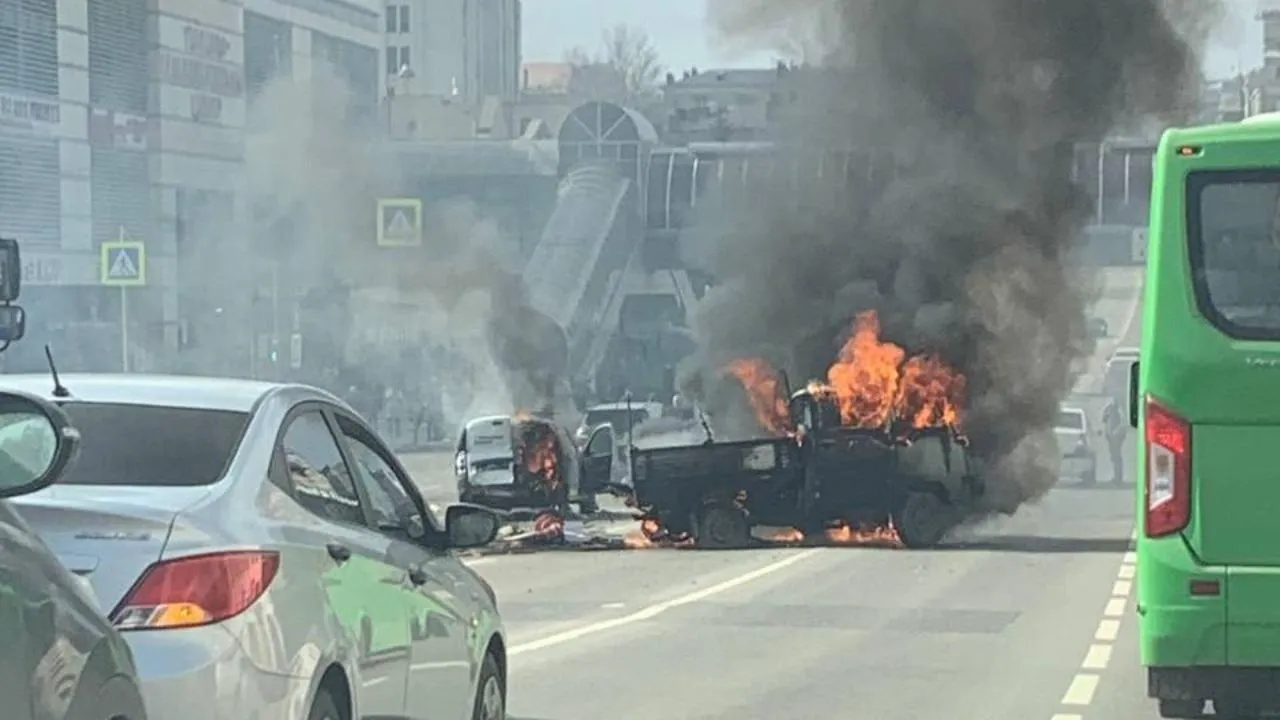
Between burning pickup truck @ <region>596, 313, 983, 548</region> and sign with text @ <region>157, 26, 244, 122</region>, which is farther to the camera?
sign with text @ <region>157, 26, 244, 122</region>

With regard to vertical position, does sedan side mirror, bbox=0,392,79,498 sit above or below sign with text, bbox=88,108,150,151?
below

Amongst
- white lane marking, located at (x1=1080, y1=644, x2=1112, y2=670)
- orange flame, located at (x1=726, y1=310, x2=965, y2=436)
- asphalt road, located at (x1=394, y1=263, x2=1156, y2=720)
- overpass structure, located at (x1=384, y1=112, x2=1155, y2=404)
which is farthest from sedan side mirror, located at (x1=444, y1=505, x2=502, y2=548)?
overpass structure, located at (x1=384, y1=112, x2=1155, y2=404)

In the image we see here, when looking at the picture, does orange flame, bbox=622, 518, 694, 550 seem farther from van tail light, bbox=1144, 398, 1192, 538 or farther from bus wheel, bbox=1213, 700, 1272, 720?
van tail light, bbox=1144, 398, 1192, 538

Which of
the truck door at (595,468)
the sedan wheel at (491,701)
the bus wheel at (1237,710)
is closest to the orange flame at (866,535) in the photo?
the truck door at (595,468)

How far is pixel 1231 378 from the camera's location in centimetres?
824

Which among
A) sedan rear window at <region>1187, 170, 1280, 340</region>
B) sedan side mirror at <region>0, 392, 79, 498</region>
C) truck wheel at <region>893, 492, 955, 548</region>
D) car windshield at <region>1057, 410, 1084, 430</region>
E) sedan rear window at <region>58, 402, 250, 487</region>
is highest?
sedan rear window at <region>1187, 170, 1280, 340</region>

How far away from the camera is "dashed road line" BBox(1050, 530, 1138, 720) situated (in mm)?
11516

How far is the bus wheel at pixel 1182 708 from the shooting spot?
854cm

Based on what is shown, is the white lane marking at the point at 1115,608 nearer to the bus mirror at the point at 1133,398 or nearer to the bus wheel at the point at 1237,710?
the bus wheel at the point at 1237,710

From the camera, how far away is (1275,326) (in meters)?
8.36

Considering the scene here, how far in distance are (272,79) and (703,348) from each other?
12672 mm

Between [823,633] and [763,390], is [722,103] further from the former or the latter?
[823,633]

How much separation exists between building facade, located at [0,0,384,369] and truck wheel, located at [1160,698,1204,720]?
104 feet

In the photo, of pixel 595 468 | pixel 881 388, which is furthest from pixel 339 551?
pixel 881 388
